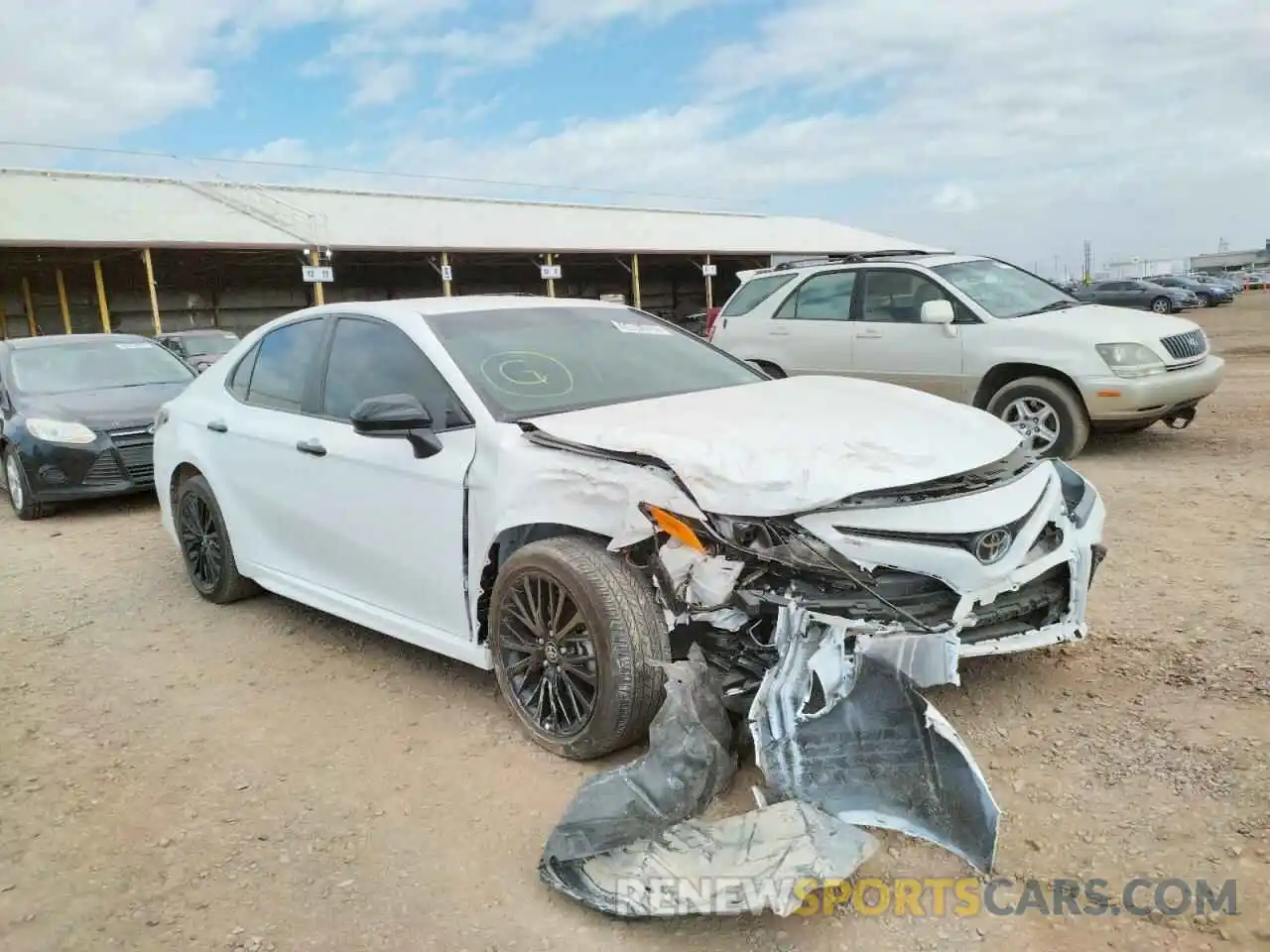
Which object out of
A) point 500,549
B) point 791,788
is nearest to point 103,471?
point 500,549

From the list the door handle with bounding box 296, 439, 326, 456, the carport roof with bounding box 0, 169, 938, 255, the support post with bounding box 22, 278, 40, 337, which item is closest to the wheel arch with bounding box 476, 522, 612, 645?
the door handle with bounding box 296, 439, 326, 456

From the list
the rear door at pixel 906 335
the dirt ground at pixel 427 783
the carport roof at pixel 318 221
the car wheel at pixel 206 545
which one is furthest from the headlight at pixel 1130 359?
the carport roof at pixel 318 221

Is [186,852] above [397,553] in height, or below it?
below

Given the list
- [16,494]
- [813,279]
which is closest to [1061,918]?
[813,279]

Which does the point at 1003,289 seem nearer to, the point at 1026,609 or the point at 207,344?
the point at 1026,609

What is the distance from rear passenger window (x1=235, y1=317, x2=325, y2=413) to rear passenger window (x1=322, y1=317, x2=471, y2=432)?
205mm

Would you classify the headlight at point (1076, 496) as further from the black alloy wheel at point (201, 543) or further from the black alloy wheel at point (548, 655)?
the black alloy wheel at point (201, 543)

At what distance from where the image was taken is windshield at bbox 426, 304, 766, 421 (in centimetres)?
384

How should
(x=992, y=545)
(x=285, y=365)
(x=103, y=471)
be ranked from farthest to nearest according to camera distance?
(x=103, y=471)
(x=285, y=365)
(x=992, y=545)

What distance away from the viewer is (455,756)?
11.3ft

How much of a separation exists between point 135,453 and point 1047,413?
7.52m

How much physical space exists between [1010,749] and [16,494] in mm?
8393

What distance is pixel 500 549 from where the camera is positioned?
3562 mm

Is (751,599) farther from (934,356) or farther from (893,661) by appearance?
(934,356)
